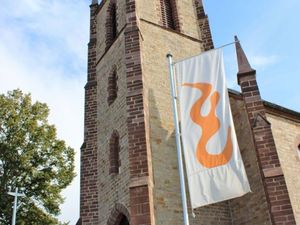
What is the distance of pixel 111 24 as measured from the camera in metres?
18.5

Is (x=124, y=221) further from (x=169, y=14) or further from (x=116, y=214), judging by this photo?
(x=169, y=14)

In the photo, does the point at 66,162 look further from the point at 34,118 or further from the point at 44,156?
the point at 34,118

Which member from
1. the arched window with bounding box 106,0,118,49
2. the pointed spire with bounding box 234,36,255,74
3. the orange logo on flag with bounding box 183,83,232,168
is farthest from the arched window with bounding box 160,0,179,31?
the orange logo on flag with bounding box 183,83,232,168

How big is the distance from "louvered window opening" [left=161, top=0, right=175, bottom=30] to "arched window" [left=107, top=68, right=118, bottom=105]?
342 cm

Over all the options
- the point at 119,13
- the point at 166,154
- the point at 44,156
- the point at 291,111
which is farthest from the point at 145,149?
the point at 44,156

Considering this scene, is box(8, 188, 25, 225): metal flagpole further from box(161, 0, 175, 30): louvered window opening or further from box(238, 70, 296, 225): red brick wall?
box(238, 70, 296, 225): red brick wall

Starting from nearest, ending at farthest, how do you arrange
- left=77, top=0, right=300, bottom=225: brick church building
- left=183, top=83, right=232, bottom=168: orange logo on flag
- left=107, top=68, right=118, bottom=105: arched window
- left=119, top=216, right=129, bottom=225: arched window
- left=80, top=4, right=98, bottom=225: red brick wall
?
1. left=183, top=83, right=232, bottom=168: orange logo on flag
2. left=77, top=0, right=300, bottom=225: brick church building
3. left=119, top=216, right=129, bottom=225: arched window
4. left=80, top=4, right=98, bottom=225: red brick wall
5. left=107, top=68, right=118, bottom=105: arched window

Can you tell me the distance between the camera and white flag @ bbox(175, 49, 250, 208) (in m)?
9.57

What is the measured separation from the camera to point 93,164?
615 inches

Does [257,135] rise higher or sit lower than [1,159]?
lower

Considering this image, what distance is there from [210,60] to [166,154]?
4.03 metres

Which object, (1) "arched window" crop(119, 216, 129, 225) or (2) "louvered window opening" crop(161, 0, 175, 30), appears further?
(2) "louvered window opening" crop(161, 0, 175, 30)

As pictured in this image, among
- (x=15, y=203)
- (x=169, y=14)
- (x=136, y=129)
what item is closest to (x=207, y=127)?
(x=136, y=129)

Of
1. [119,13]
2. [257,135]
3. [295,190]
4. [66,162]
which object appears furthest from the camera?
[66,162]
